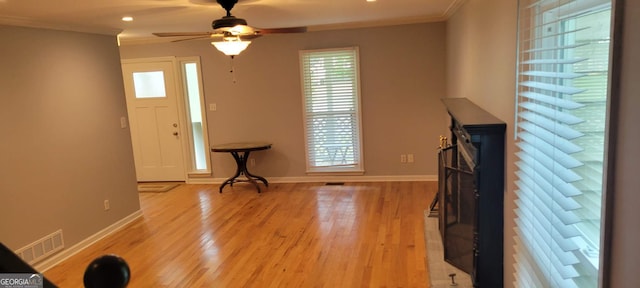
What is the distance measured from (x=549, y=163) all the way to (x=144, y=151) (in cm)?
645

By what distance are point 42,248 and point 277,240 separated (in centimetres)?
208

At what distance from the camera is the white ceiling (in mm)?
3396

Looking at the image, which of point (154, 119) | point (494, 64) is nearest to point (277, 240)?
point (494, 64)

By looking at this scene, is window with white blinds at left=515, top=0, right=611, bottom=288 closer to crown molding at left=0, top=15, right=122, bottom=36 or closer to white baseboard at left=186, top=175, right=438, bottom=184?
crown molding at left=0, top=15, right=122, bottom=36

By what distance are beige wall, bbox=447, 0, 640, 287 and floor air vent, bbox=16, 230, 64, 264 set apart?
3768mm

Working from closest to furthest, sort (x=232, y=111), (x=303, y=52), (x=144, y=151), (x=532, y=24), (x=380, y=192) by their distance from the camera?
(x=532, y=24), (x=380, y=192), (x=303, y=52), (x=232, y=111), (x=144, y=151)

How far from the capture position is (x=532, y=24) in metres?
1.87

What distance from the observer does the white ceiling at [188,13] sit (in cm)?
340

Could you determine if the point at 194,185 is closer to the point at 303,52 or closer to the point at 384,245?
the point at 303,52

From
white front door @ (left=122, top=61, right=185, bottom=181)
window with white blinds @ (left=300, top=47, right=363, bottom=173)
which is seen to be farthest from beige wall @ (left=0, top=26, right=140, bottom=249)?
window with white blinds @ (left=300, top=47, right=363, bottom=173)

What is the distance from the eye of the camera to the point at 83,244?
14.1 feet

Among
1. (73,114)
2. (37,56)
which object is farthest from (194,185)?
→ (37,56)

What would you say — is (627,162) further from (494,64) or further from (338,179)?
(338,179)

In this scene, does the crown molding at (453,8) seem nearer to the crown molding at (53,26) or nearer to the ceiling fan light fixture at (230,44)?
the ceiling fan light fixture at (230,44)
